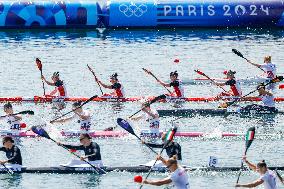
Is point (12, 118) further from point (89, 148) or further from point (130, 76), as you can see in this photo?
point (130, 76)

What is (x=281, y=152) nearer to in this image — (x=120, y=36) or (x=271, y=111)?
(x=271, y=111)

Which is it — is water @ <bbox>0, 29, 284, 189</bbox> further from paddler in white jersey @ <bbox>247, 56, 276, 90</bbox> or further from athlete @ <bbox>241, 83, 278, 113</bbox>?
paddler in white jersey @ <bbox>247, 56, 276, 90</bbox>

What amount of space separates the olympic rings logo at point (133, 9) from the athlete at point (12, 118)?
30.5 m

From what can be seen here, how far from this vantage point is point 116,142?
3444 centimetres

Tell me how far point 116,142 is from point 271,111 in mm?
8721

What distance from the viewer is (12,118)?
3466 centimetres

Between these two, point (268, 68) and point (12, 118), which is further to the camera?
point (268, 68)

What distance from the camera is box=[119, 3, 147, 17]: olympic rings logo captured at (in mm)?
64188

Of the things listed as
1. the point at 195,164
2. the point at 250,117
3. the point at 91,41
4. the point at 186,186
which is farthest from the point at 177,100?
the point at 91,41

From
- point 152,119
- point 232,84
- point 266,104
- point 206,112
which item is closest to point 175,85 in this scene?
point 206,112

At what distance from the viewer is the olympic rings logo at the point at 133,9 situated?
6419 centimetres

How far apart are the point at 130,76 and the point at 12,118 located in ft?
51.3

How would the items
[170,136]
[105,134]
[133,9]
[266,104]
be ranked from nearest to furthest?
[170,136] < [105,134] < [266,104] < [133,9]

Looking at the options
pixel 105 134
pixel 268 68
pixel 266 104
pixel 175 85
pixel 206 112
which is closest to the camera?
pixel 105 134
